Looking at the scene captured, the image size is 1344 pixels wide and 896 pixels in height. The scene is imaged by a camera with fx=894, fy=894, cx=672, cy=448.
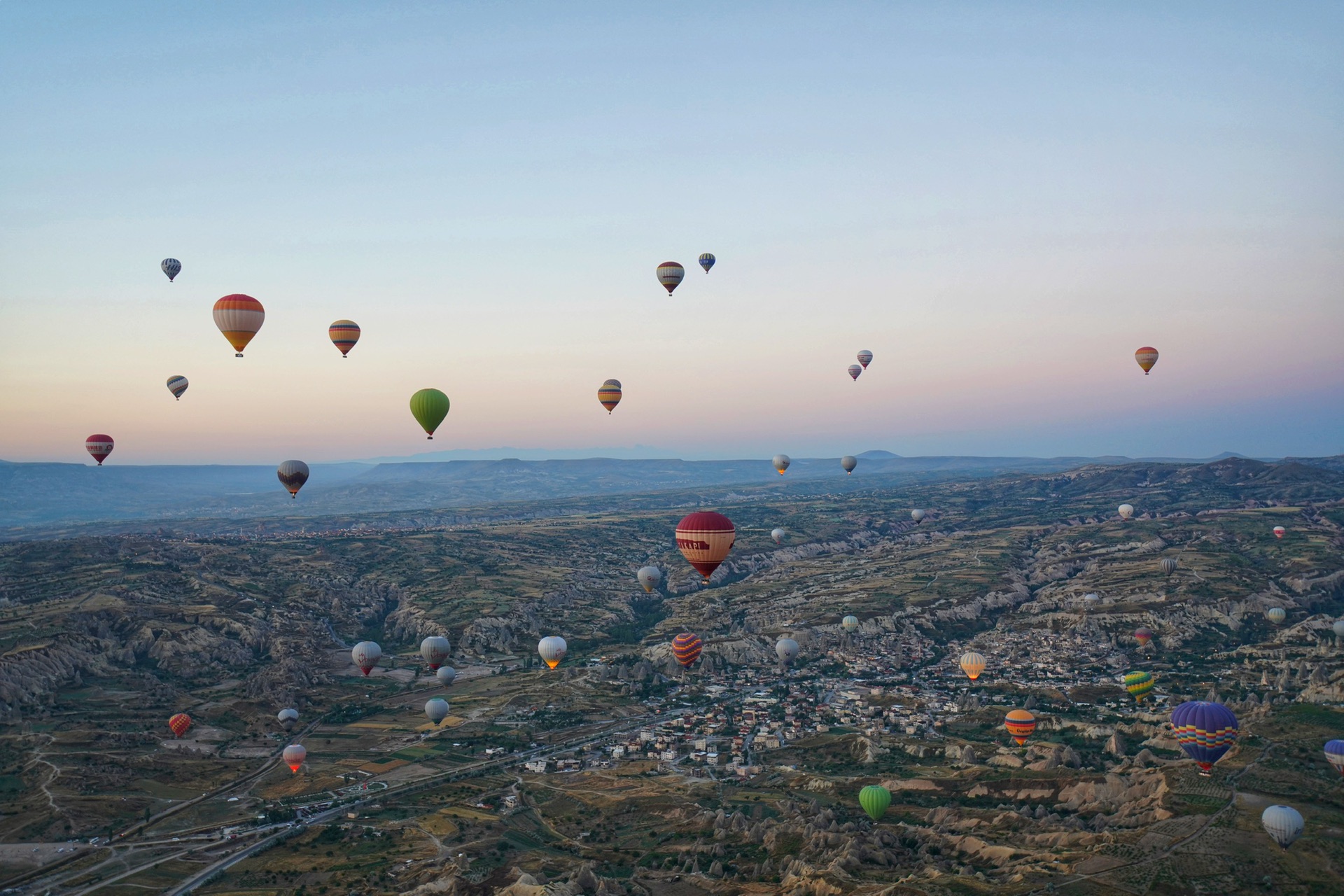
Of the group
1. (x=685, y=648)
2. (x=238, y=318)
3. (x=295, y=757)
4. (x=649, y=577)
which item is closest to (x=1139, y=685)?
(x=685, y=648)

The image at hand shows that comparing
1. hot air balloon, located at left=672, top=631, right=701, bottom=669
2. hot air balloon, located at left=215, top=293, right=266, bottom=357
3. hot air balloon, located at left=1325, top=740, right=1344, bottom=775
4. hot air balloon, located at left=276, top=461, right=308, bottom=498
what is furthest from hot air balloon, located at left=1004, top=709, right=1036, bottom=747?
hot air balloon, located at left=276, top=461, right=308, bottom=498

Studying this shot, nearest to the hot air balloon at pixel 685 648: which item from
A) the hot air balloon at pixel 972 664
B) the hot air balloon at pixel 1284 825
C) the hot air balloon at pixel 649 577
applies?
the hot air balloon at pixel 649 577

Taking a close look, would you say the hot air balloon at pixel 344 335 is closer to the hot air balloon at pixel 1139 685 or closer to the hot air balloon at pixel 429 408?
the hot air balloon at pixel 429 408

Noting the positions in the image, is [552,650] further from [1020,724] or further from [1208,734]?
[1208,734]

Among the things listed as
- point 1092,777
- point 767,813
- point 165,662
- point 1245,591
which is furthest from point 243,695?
point 1245,591

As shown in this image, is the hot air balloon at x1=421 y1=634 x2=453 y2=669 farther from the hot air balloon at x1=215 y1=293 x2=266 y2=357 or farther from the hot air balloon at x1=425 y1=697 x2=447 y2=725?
the hot air balloon at x1=215 y1=293 x2=266 y2=357

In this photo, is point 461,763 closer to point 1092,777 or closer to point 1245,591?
point 1092,777

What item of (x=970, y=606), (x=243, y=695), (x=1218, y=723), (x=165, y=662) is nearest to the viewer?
(x=1218, y=723)
